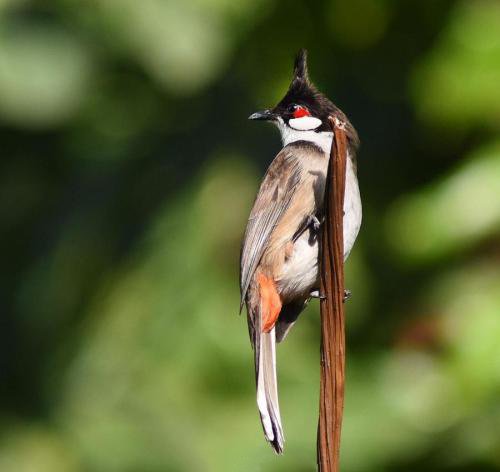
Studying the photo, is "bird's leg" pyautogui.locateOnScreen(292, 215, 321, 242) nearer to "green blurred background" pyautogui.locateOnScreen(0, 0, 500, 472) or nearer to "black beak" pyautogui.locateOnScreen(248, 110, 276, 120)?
"black beak" pyautogui.locateOnScreen(248, 110, 276, 120)

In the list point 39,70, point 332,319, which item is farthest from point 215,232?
point 332,319

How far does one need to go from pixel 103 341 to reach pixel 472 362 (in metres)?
2.75

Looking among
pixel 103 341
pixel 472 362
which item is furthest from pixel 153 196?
pixel 472 362

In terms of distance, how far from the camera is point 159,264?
4.84 metres

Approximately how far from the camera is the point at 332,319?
138cm

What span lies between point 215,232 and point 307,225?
226cm

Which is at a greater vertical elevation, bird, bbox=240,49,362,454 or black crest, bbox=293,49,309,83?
black crest, bbox=293,49,309,83

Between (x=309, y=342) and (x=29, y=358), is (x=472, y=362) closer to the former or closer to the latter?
(x=309, y=342)

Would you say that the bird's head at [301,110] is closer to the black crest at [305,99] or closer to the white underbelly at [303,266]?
the black crest at [305,99]

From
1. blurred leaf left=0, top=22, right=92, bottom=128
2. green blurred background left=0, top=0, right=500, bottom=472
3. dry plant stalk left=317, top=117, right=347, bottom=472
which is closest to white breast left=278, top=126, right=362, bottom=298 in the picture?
green blurred background left=0, top=0, right=500, bottom=472

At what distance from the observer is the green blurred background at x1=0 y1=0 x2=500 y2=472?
3.06 meters

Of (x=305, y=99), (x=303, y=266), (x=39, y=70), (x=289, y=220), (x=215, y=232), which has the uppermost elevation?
(x=39, y=70)

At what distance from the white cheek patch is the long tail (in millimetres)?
472

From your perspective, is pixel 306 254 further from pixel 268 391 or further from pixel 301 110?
pixel 268 391
